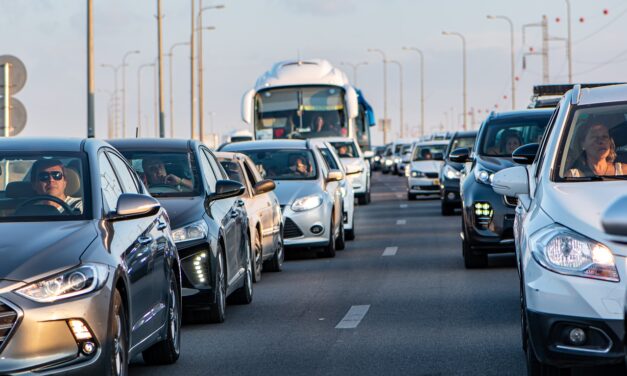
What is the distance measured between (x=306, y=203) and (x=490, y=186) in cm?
385

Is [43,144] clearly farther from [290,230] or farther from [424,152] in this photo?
[424,152]

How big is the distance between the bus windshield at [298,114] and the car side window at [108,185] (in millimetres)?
32226

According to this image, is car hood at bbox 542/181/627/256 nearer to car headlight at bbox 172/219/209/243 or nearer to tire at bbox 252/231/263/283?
car headlight at bbox 172/219/209/243

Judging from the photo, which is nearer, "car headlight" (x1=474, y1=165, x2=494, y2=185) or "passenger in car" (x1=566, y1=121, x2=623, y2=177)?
"passenger in car" (x1=566, y1=121, x2=623, y2=177)

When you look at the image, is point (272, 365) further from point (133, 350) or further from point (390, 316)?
point (390, 316)

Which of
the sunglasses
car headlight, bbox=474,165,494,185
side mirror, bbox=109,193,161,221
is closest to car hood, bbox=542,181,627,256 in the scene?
side mirror, bbox=109,193,161,221

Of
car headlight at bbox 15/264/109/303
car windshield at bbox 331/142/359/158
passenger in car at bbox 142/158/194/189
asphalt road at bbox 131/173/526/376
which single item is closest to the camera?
car headlight at bbox 15/264/109/303

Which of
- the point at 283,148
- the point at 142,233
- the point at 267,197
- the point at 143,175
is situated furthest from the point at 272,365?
the point at 283,148

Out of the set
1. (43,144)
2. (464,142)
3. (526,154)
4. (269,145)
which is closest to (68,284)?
(43,144)

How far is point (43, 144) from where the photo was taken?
917 centimetres

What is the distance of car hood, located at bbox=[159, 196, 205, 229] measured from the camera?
12.1 metres

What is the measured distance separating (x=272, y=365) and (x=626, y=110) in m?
2.67

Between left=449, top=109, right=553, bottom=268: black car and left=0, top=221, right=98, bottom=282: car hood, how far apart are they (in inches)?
340

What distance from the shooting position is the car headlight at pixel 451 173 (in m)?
31.1
